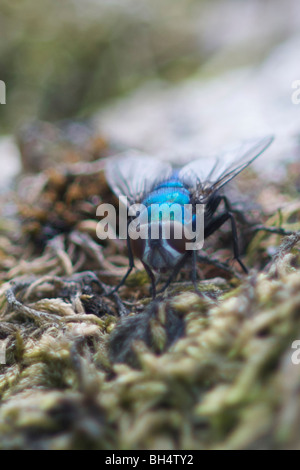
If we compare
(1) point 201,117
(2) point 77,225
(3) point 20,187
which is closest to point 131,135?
(1) point 201,117

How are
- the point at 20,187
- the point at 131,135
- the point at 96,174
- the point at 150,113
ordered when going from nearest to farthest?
the point at 96,174 → the point at 20,187 → the point at 131,135 → the point at 150,113

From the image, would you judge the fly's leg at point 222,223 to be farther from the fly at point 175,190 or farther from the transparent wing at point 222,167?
the transparent wing at point 222,167

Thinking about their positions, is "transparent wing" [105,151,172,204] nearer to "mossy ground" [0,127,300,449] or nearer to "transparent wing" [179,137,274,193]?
"transparent wing" [179,137,274,193]

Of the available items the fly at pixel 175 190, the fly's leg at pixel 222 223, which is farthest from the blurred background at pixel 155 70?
the fly's leg at pixel 222 223

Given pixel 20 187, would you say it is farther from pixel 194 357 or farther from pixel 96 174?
pixel 194 357

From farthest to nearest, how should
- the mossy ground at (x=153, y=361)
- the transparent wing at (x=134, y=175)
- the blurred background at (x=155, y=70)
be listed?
1. the blurred background at (x=155, y=70)
2. the transparent wing at (x=134, y=175)
3. the mossy ground at (x=153, y=361)

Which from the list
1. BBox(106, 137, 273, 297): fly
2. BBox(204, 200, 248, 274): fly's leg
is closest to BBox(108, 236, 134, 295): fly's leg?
BBox(106, 137, 273, 297): fly
